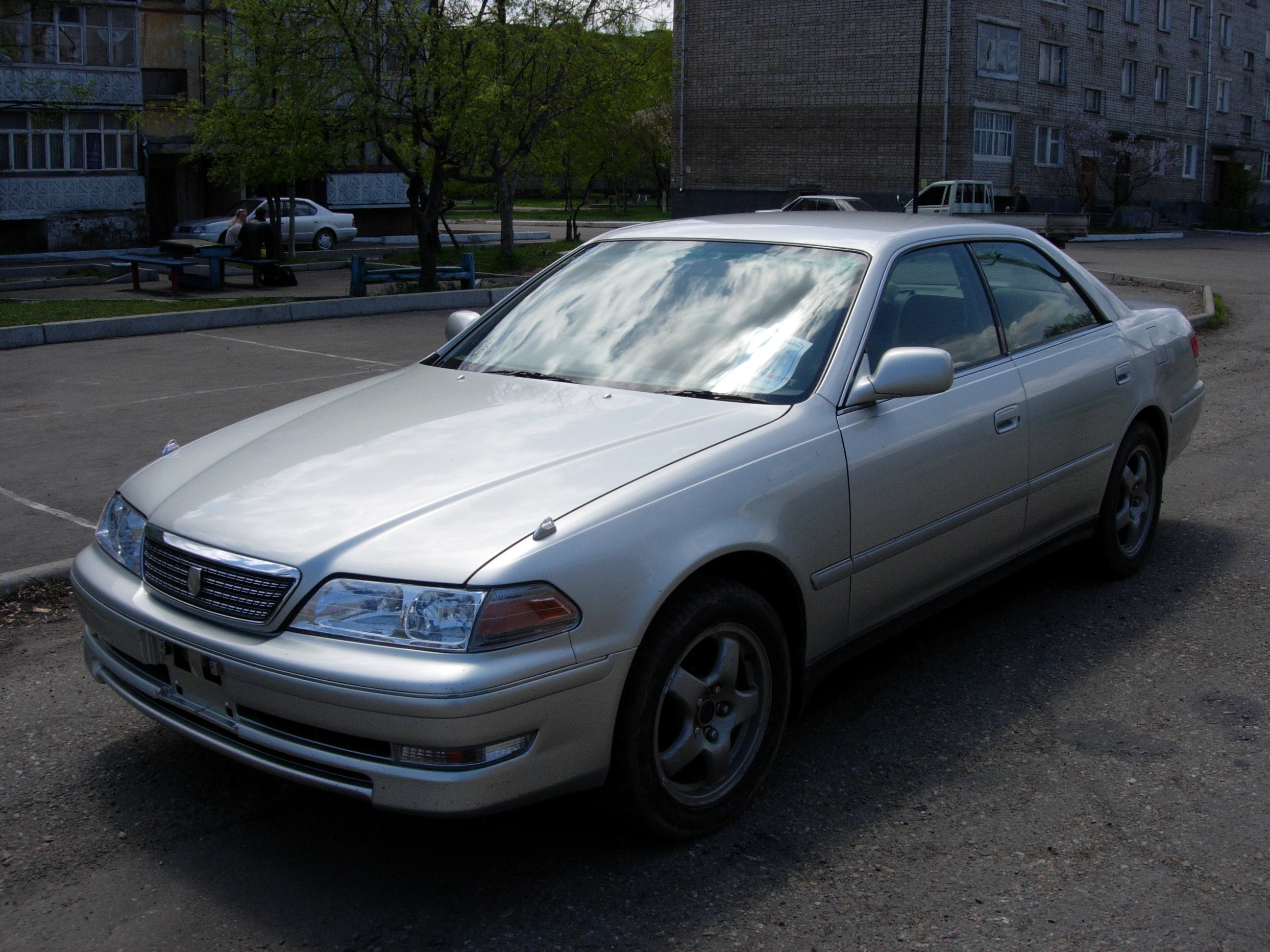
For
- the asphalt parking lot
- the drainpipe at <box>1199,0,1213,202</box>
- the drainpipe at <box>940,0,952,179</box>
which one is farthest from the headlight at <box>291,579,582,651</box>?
the drainpipe at <box>1199,0,1213,202</box>

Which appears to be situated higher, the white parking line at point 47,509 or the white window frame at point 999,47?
the white window frame at point 999,47

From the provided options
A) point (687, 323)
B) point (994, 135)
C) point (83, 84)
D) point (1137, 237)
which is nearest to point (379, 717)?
point (687, 323)

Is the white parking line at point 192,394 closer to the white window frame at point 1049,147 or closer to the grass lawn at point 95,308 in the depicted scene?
the grass lawn at point 95,308

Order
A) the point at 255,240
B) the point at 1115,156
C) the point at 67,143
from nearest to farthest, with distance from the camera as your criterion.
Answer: the point at 255,240 → the point at 67,143 → the point at 1115,156

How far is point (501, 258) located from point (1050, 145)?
31.9m

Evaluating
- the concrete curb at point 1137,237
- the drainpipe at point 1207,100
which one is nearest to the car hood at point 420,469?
the concrete curb at point 1137,237

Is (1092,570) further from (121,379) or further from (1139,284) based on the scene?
(1139,284)

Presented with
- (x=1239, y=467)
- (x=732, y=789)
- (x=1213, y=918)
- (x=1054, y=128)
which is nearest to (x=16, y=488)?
(x=732, y=789)

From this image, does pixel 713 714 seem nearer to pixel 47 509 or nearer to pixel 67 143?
pixel 47 509

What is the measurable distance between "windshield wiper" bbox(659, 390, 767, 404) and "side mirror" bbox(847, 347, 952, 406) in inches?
11.9

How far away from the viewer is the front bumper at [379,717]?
277 centimetres

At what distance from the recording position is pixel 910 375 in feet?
12.2

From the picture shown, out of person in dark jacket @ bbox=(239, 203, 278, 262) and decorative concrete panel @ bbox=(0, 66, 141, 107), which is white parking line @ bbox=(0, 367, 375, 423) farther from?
decorative concrete panel @ bbox=(0, 66, 141, 107)

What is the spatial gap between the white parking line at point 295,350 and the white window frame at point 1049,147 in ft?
136
